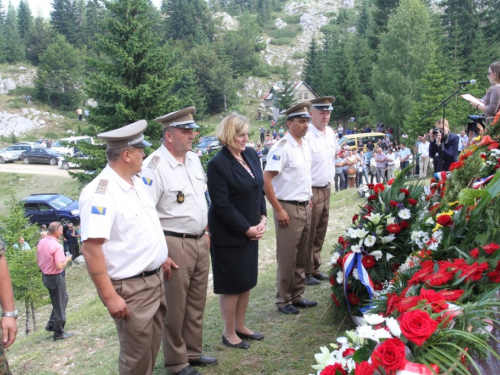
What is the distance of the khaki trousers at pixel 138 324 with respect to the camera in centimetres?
310

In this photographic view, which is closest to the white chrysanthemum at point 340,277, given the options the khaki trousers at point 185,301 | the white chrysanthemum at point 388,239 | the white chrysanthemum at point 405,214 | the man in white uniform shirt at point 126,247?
the white chrysanthemum at point 388,239

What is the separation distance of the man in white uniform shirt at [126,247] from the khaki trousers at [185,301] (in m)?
0.42

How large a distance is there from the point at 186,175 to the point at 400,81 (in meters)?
35.2

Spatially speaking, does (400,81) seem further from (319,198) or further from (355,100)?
(319,198)

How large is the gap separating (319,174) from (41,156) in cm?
3501

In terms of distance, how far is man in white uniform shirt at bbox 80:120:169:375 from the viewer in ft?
9.57

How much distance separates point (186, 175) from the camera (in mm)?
3852

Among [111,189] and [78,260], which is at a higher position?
[111,189]

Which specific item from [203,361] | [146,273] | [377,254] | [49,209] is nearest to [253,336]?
[203,361]

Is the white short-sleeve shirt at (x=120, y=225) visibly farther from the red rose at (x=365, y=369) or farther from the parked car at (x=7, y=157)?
the parked car at (x=7, y=157)

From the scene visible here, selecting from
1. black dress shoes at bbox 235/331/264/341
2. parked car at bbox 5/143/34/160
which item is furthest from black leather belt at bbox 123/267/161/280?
parked car at bbox 5/143/34/160

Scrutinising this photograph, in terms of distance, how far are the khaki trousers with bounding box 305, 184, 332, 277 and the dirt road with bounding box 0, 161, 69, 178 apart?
28.3 m

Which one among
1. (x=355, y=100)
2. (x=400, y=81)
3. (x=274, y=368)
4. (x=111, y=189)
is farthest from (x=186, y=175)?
(x=355, y=100)

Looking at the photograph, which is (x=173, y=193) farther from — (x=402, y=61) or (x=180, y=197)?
(x=402, y=61)
